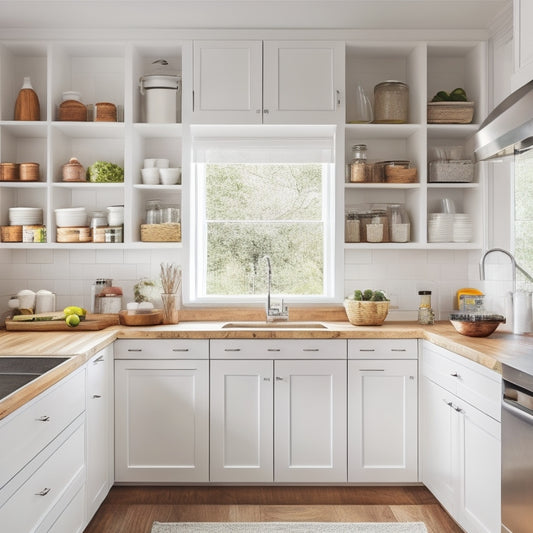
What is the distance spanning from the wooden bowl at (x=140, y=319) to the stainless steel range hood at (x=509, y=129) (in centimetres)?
210

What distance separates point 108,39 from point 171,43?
410 millimetres

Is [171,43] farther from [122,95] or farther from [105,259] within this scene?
[105,259]

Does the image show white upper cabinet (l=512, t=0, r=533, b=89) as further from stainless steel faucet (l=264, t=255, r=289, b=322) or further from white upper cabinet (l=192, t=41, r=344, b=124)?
stainless steel faucet (l=264, t=255, r=289, b=322)

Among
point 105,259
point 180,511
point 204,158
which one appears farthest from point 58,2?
point 180,511

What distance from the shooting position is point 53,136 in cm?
388

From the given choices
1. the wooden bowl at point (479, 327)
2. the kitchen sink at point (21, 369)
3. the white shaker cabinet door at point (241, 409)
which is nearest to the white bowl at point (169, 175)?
the white shaker cabinet door at point (241, 409)

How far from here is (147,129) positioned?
12.9ft

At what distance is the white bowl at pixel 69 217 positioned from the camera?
3.89 m

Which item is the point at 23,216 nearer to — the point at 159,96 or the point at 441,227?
the point at 159,96

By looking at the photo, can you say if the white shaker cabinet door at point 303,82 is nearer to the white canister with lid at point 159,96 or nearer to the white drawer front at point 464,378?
the white canister with lid at point 159,96

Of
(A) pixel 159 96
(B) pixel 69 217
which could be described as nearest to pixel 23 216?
(B) pixel 69 217

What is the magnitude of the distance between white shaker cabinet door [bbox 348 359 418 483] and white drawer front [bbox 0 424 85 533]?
156 cm

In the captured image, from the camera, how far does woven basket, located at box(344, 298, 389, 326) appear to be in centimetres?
367

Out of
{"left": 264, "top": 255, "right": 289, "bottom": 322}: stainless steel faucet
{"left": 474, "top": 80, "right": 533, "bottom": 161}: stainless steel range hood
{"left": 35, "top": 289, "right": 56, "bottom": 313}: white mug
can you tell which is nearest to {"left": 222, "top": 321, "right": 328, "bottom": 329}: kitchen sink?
{"left": 264, "top": 255, "right": 289, "bottom": 322}: stainless steel faucet
